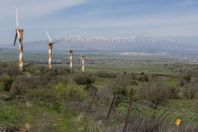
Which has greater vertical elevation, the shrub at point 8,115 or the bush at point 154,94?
the shrub at point 8,115

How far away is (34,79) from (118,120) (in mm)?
26873

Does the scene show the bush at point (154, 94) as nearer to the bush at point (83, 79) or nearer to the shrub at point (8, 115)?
the bush at point (83, 79)

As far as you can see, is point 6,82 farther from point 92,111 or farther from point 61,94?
point 92,111

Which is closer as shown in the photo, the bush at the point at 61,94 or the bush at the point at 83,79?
the bush at the point at 61,94

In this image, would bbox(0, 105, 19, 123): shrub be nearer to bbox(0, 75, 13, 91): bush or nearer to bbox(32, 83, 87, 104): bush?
A: bbox(32, 83, 87, 104): bush

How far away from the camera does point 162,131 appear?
38.3 ft

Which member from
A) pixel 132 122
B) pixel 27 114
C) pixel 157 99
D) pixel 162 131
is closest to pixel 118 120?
pixel 132 122

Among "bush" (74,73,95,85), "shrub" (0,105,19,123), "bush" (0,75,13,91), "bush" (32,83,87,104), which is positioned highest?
"shrub" (0,105,19,123)

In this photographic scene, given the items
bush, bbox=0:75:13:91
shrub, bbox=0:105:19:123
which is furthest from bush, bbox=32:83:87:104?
bush, bbox=0:75:13:91

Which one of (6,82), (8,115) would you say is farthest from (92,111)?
(6,82)

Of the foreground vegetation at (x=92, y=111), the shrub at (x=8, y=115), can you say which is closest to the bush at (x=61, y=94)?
the foreground vegetation at (x=92, y=111)

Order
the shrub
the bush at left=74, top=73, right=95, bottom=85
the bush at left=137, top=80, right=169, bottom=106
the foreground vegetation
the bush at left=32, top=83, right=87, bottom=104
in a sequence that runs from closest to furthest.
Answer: the foreground vegetation
the shrub
the bush at left=32, top=83, right=87, bottom=104
the bush at left=137, top=80, right=169, bottom=106
the bush at left=74, top=73, right=95, bottom=85

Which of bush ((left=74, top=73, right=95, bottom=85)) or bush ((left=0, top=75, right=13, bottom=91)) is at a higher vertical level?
bush ((left=0, top=75, right=13, bottom=91))

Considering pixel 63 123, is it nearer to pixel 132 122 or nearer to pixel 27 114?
pixel 27 114
